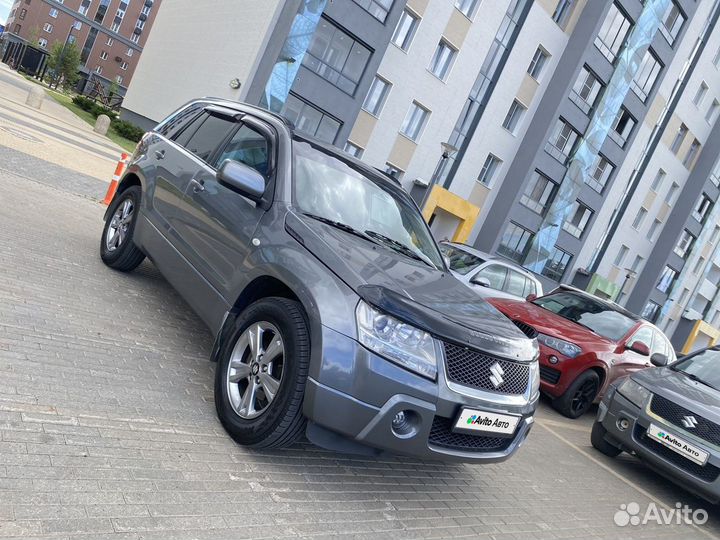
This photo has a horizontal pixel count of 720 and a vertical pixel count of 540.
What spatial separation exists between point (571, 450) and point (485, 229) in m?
24.4

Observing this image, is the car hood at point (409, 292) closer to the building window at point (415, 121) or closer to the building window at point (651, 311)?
the building window at point (415, 121)

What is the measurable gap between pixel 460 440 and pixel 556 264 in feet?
109

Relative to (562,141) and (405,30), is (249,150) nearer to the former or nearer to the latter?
(405,30)

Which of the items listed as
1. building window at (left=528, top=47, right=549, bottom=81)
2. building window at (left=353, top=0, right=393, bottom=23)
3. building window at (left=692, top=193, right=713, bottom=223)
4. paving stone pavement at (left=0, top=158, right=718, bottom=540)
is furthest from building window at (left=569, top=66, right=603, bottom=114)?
paving stone pavement at (left=0, top=158, right=718, bottom=540)

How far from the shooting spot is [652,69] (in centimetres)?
3559

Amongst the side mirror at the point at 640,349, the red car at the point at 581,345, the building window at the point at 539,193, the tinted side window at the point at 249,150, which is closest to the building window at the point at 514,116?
the building window at the point at 539,193

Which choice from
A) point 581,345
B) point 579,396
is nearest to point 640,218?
point 579,396

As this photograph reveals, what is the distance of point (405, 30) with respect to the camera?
2369cm

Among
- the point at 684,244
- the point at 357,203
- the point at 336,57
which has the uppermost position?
the point at 684,244

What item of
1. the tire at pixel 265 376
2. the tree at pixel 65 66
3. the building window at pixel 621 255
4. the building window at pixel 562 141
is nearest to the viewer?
the tire at pixel 265 376

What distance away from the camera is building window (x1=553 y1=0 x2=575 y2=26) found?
28969mm

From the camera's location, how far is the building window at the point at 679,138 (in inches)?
1599

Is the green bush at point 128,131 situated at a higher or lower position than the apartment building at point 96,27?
lower

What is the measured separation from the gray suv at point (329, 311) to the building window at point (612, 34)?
29.6m
